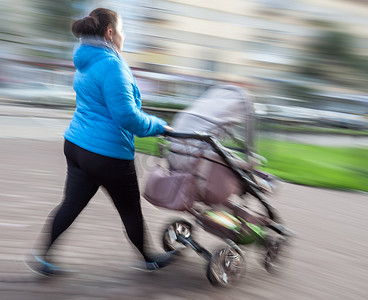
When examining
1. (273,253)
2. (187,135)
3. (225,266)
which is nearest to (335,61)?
(273,253)

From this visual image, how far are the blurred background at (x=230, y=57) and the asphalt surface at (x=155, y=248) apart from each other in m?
2.85

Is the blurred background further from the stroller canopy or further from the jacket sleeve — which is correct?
the jacket sleeve

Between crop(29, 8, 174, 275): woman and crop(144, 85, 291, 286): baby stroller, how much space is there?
270 millimetres

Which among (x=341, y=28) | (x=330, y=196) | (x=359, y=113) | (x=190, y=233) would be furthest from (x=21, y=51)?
(x=190, y=233)

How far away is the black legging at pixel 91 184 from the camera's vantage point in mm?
3246

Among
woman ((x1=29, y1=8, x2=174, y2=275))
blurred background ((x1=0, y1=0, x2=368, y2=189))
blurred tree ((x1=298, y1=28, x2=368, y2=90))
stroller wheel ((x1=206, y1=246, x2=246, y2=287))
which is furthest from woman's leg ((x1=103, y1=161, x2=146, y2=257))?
blurred tree ((x1=298, y1=28, x2=368, y2=90))

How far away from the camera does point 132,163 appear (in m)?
3.39

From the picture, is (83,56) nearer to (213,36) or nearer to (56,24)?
(56,24)

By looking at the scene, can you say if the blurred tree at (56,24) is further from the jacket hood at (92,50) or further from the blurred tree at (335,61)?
→ the jacket hood at (92,50)

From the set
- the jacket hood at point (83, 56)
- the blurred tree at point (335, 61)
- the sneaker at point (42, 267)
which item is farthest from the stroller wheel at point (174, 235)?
the blurred tree at point (335, 61)

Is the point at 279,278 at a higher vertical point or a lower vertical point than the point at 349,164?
higher

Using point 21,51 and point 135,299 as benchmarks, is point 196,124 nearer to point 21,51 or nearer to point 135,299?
point 135,299

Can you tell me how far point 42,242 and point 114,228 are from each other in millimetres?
1574

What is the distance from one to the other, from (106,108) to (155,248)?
1773 millimetres
